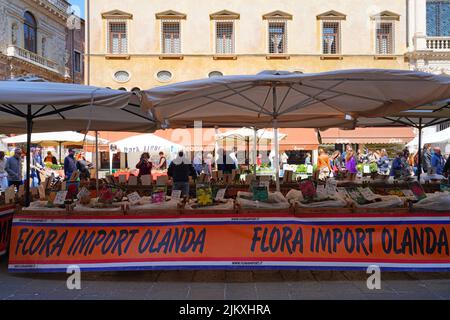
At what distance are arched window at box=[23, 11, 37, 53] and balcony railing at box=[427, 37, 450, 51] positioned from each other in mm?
28797

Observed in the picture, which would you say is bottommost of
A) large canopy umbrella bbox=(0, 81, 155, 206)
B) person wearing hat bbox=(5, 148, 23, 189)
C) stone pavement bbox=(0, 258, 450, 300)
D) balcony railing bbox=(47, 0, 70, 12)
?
stone pavement bbox=(0, 258, 450, 300)

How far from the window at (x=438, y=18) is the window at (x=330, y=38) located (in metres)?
5.71

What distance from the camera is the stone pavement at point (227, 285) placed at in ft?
15.7

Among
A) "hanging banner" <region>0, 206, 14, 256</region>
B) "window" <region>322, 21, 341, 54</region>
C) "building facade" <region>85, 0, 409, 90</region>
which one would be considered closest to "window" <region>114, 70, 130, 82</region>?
"building facade" <region>85, 0, 409, 90</region>

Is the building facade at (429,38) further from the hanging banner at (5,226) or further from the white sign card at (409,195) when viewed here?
the hanging banner at (5,226)

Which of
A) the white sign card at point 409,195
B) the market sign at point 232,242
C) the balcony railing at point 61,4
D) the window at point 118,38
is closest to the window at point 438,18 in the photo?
the window at point 118,38

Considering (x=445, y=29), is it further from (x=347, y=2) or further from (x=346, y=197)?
(x=346, y=197)

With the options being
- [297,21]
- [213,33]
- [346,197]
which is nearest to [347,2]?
[297,21]

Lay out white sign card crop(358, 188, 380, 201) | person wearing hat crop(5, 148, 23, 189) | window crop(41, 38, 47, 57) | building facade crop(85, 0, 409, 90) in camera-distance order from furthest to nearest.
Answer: window crop(41, 38, 47, 57), building facade crop(85, 0, 409, 90), person wearing hat crop(5, 148, 23, 189), white sign card crop(358, 188, 380, 201)

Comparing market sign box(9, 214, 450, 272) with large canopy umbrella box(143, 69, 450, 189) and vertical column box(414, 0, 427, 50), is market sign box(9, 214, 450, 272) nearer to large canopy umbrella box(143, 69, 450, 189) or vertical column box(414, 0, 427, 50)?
large canopy umbrella box(143, 69, 450, 189)

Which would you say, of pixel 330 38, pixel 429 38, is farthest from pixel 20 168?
pixel 429 38

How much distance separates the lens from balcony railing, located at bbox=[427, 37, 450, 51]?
2739cm

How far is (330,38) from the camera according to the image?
27.8 meters
